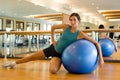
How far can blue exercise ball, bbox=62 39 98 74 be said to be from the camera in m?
2.98

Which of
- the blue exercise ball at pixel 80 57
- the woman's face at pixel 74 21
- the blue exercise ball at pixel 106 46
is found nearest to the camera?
the blue exercise ball at pixel 80 57

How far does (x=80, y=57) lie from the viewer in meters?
2.97

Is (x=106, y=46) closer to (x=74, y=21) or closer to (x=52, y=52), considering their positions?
(x=52, y=52)

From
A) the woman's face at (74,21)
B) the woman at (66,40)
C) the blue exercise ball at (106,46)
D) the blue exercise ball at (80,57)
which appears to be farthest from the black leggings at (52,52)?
the blue exercise ball at (106,46)

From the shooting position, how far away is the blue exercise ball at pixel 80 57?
2.98 metres

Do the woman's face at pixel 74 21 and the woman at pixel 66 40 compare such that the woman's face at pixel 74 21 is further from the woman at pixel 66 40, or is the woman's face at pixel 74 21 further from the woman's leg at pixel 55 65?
the woman's leg at pixel 55 65

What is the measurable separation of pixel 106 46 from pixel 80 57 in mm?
2495

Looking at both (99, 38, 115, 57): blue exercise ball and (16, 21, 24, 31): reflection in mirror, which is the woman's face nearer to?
(99, 38, 115, 57): blue exercise ball

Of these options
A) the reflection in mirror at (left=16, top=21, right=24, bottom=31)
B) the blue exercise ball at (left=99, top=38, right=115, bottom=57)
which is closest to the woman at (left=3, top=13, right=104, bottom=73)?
the blue exercise ball at (left=99, top=38, right=115, bottom=57)

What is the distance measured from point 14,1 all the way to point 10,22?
20.9 feet

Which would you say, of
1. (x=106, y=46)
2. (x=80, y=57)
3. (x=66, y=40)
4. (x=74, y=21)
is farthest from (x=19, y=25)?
(x=80, y=57)

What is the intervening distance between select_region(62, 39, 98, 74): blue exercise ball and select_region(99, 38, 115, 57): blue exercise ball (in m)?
2.26

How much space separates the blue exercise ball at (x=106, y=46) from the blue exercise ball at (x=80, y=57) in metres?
2.26

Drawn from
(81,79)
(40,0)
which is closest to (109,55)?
(81,79)
